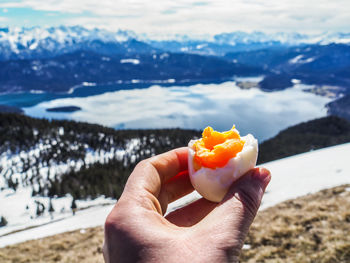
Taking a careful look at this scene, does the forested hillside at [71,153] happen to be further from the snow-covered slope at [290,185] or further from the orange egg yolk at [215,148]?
the orange egg yolk at [215,148]

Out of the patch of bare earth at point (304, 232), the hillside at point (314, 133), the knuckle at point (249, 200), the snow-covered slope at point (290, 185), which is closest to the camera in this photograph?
the knuckle at point (249, 200)

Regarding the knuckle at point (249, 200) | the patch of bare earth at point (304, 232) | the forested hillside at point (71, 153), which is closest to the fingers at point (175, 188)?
the knuckle at point (249, 200)

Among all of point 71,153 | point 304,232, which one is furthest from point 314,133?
point 304,232

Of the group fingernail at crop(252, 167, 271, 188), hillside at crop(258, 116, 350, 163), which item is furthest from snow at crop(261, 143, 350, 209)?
hillside at crop(258, 116, 350, 163)

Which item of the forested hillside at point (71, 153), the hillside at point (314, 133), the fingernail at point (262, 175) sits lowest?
the hillside at point (314, 133)

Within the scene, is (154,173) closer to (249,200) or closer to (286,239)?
(249,200)

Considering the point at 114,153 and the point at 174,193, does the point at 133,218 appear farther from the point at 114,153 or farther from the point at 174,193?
the point at 114,153

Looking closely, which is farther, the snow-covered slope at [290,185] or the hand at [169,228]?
the snow-covered slope at [290,185]
